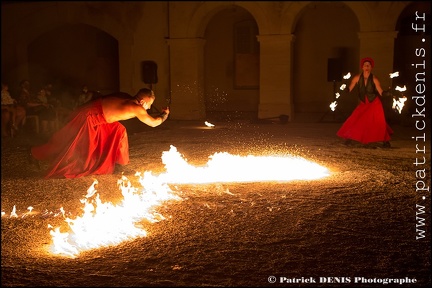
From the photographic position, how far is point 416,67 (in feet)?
61.8

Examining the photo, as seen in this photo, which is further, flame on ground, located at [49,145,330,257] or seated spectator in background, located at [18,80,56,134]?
seated spectator in background, located at [18,80,56,134]

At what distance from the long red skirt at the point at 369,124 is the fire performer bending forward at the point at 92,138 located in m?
4.36

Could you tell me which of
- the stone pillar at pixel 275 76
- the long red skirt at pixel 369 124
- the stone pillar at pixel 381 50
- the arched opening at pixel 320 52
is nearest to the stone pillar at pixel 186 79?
the stone pillar at pixel 275 76

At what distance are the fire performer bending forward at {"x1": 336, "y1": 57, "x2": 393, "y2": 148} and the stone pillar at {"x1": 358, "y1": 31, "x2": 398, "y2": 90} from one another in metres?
6.21

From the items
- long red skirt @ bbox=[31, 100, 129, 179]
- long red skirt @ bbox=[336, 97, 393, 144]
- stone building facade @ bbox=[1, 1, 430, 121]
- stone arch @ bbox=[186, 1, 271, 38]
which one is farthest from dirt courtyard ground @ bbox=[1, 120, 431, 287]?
stone arch @ bbox=[186, 1, 271, 38]

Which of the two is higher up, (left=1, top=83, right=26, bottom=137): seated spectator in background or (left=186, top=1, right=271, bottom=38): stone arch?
(left=186, top=1, right=271, bottom=38): stone arch

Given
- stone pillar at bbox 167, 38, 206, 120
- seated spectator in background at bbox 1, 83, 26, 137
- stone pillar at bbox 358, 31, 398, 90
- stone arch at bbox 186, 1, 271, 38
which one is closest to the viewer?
seated spectator in background at bbox 1, 83, 26, 137

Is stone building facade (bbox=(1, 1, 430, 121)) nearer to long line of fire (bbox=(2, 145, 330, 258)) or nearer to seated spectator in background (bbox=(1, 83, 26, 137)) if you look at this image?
seated spectator in background (bbox=(1, 83, 26, 137))

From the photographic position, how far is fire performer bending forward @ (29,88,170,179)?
7.43 metres

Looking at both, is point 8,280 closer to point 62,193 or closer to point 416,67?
point 62,193

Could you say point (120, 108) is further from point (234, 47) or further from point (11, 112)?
point (234, 47)

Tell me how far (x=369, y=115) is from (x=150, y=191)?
17.5ft

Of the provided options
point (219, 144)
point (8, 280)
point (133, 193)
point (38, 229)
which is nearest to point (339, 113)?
point (219, 144)

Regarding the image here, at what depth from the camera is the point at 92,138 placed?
7.64 m
